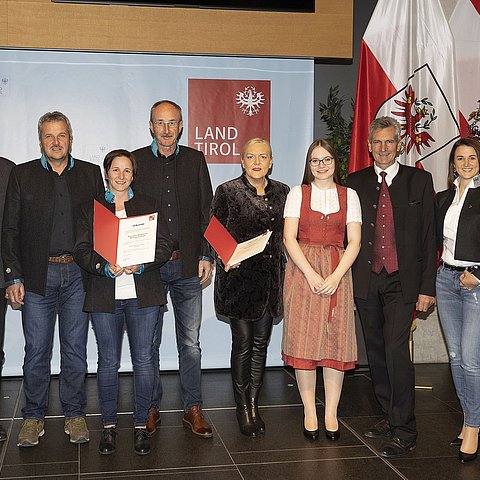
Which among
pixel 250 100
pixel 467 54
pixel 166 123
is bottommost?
pixel 166 123

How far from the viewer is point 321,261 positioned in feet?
13.2

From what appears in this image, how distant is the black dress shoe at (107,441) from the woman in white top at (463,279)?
1.84 meters

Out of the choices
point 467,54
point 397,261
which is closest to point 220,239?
point 397,261

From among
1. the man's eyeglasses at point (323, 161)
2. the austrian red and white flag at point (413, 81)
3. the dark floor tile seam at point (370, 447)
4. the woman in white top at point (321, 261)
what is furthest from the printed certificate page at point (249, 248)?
the austrian red and white flag at point (413, 81)

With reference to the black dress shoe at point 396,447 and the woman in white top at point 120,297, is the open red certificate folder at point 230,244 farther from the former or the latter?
the black dress shoe at point 396,447

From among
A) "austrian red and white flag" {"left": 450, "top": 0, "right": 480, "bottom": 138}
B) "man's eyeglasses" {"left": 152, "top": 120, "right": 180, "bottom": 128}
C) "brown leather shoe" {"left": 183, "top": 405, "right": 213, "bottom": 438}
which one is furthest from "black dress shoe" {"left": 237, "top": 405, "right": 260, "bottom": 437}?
"austrian red and white flag" {"left": 450, "top": 0, "right": 480, "bottom": 138}

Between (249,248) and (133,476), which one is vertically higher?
(249,248)

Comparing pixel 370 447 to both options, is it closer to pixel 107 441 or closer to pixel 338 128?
pixel 107 441

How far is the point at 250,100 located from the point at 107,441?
9.80 ft

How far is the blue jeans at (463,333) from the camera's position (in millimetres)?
3848

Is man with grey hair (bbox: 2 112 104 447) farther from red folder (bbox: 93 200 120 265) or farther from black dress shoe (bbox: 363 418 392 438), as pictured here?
black dress shoe (bbox: 363 418 392 438)

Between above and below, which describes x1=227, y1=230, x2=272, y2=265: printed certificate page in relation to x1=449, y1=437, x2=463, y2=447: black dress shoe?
above

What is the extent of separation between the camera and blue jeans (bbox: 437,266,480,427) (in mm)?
3848

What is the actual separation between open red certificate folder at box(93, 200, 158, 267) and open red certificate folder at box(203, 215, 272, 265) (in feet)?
1.18
